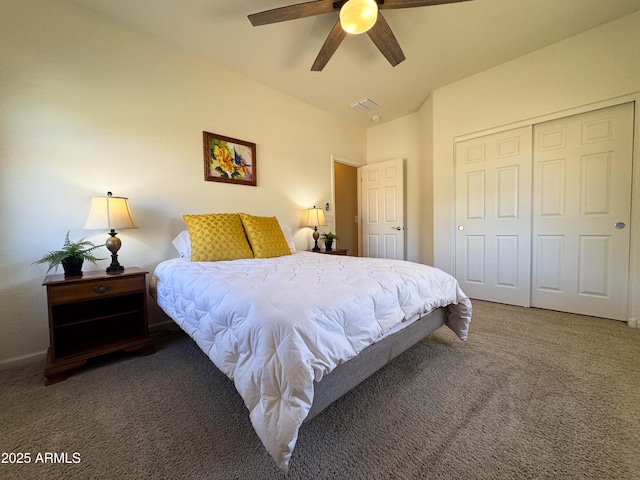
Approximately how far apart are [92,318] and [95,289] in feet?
0.66

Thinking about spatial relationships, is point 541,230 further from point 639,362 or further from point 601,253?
point 639,362

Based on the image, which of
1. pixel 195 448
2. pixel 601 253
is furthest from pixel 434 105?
pixel 195 448

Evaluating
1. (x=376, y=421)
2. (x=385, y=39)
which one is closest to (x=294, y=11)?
(x=385, y=39)

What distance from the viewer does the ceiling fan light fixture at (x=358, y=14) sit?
1600 millimetres

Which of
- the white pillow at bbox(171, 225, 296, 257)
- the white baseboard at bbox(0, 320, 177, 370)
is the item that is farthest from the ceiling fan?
the white baseboard at bbox(0, 320, 177, 370)

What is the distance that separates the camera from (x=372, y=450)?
1033mm

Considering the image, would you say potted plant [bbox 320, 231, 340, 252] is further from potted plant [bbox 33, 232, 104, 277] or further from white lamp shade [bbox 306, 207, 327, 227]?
potted plant [bbox 33, 232, 104, 277]

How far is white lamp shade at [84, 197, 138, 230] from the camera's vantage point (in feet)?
5.85

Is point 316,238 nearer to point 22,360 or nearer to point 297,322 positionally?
point 297,322

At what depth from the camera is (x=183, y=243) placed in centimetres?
229

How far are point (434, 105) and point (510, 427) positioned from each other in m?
3.57

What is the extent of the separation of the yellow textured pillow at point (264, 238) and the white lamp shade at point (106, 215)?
37.5 inches

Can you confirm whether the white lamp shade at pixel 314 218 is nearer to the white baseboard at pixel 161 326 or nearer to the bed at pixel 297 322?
the bed at pixel 297 322

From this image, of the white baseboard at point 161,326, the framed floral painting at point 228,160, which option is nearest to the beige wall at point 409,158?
the framed floral painting at point 228,160
